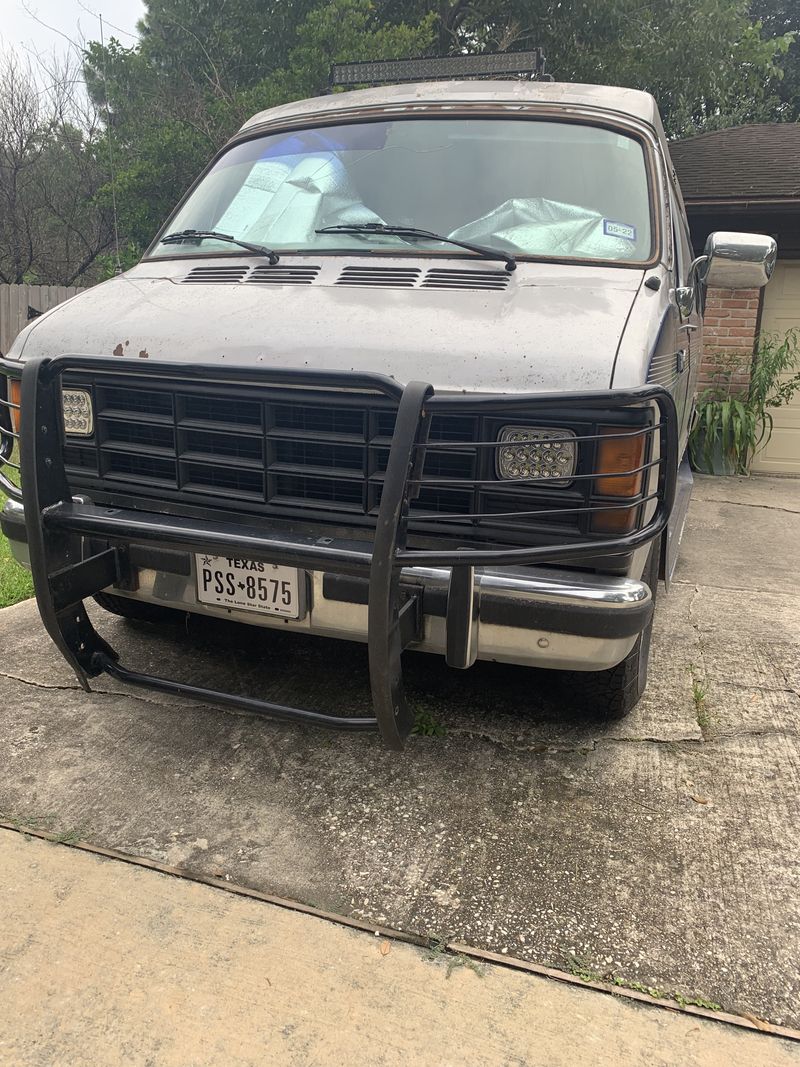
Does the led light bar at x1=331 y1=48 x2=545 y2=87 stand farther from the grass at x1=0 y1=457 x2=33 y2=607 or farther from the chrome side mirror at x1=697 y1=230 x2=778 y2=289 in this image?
the grass at x1=0 y1=457 x2=33 y2=607

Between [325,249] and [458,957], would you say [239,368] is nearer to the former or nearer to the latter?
[325,249]

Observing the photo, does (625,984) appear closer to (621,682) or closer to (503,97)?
→ (621,682)

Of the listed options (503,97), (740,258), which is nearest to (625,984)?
(740,258)

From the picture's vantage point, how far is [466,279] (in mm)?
2967

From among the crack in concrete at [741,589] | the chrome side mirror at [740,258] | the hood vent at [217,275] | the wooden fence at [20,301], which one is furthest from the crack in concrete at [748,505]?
the wooden fence at [20,301]

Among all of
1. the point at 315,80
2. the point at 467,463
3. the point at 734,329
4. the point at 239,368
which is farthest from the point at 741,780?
the point at 315,80

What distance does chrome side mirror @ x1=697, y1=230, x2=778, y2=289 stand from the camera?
11.6ft

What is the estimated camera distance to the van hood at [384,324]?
2479 millimetres

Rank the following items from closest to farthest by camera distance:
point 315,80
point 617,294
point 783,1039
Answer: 1. point 783,1039
2. point 617,294
3. point 315,80

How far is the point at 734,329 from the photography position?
29.8 ft

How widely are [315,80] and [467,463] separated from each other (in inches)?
488

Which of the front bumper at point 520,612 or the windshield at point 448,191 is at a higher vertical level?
the windshield at point 448,191

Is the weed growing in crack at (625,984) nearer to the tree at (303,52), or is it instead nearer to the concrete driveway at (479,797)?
the concrete driveway at (479,797)

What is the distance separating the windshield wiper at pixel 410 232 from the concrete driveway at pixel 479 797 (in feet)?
5.33
